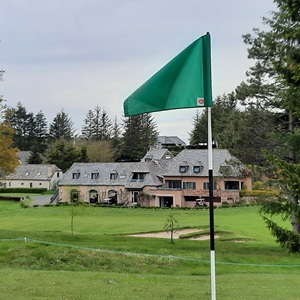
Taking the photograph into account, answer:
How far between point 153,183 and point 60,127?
54.7 metres

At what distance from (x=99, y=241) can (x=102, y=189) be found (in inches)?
1519

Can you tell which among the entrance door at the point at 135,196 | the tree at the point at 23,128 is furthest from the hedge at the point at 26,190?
the tree at the point at 23,128

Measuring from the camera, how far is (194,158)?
5606 centimetres

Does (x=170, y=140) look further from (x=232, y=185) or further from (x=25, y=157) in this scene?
(x=232, y=185)

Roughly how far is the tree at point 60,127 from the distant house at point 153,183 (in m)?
44.5

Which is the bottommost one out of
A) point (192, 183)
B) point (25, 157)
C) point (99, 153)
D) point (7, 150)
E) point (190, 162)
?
point (192, 183)

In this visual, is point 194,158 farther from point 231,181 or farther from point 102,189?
point 102,189

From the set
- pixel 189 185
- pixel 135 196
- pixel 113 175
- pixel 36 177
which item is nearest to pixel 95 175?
pixel 113 175

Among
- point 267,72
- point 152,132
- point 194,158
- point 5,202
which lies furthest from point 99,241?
point 152,132

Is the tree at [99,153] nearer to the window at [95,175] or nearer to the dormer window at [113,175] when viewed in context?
the window at [95,175]

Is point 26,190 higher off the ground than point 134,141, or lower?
lower

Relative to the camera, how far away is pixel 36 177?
248 ft

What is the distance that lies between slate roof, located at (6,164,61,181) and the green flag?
71.0 meters

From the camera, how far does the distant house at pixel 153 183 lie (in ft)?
171
